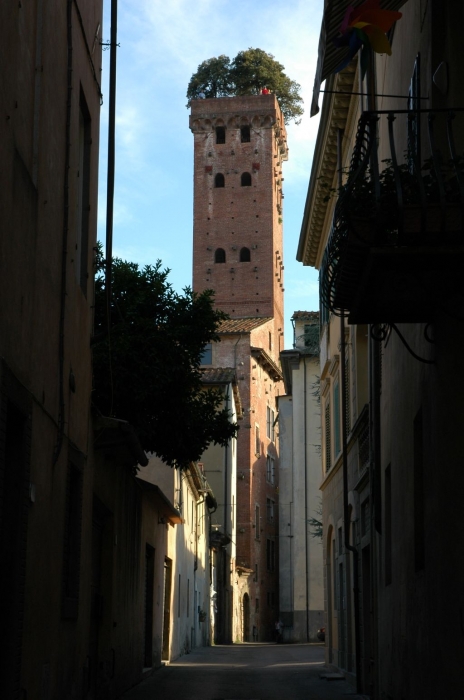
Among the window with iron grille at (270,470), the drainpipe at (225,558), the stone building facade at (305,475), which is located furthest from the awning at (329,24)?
the window with iron grille at (270,470)

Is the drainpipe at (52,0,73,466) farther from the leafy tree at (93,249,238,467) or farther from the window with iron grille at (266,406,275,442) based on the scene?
the window with iron grille at (266,406,275,442)

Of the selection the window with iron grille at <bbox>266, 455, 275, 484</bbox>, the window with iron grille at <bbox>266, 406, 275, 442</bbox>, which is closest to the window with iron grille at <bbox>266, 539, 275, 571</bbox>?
the window with iron grille at <bbox>266, 455, 275, 484</bbox>

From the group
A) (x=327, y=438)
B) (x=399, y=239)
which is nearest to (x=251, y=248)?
(x=327, y=438)

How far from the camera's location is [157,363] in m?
17.1

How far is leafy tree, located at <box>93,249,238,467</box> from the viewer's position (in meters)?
17.0

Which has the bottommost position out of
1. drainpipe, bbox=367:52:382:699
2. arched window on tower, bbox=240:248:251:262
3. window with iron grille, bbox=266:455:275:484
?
drainpipe, bbox=367:52:382:699

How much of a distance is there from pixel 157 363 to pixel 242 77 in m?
63.8

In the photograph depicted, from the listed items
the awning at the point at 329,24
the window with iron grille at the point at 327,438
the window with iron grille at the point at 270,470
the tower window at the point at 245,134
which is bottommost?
the window with iron grille at the point at 327,438

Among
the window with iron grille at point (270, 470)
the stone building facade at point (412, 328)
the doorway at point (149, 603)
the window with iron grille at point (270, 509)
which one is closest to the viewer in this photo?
the stone building facade at point (412, 328)

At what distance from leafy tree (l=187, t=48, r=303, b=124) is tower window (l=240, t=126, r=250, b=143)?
715cm

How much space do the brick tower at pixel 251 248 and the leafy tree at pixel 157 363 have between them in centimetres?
4004

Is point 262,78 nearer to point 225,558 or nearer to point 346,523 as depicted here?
point 225,558

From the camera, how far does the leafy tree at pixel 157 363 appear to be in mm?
17031

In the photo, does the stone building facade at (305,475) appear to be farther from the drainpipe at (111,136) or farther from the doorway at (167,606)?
the drainpipe at (111,136)
